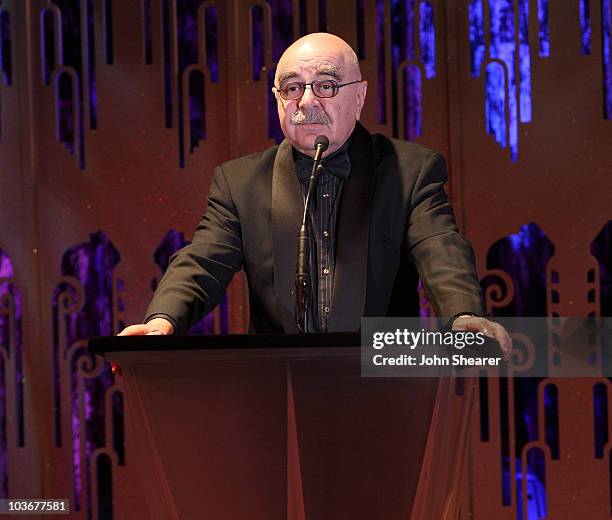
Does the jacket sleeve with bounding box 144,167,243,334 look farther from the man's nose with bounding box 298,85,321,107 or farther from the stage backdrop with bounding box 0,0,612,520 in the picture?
the stage backdrop with bounding box 0,0,612,520

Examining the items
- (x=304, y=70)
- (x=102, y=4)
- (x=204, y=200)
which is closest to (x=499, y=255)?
(x=204, y=200)

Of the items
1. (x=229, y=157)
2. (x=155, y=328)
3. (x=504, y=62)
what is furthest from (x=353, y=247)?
(x=504, y=62)

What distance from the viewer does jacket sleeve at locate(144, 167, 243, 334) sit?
1.84 metres

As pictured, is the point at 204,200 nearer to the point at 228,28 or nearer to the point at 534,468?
the point at 228,28

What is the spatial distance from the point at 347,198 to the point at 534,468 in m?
1.71

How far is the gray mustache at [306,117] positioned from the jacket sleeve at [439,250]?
0.88ft

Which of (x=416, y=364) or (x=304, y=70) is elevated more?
(x=304, y=70)

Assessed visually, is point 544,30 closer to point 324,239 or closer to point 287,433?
point 324,239

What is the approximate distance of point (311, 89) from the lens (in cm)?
208

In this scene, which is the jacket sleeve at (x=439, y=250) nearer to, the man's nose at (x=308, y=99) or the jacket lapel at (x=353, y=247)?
the jacket lapel at (x=353, y=247)

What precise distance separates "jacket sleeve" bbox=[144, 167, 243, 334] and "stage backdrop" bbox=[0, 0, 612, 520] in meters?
1.34

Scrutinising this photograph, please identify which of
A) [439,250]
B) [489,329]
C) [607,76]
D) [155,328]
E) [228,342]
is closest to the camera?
[228,342]

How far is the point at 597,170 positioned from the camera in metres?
3.36

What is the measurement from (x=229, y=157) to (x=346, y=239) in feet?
5.13
